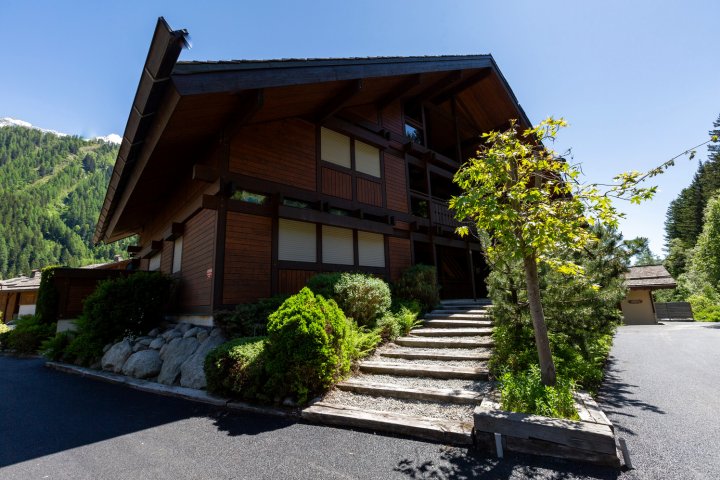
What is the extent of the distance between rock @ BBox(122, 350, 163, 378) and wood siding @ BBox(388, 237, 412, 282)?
7.05 meters

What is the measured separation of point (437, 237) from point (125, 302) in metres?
10.7

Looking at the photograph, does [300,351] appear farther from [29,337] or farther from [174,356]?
[29,337]

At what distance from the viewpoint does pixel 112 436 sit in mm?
3902

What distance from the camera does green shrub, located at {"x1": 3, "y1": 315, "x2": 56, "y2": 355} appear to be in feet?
36.0

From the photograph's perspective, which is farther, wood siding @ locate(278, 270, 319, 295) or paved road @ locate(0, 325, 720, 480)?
wood siding @ locate(278, 270, 319, 295)

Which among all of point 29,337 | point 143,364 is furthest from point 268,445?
point 29,337

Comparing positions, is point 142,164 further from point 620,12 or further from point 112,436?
point 620,12

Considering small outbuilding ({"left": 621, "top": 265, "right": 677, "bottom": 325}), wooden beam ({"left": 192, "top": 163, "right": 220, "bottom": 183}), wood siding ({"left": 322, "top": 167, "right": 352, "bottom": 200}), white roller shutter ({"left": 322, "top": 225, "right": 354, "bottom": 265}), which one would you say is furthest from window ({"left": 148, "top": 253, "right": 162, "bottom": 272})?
small outbuilding ({"left": 621, "top": 265, "right": 677, "bottom": 325})

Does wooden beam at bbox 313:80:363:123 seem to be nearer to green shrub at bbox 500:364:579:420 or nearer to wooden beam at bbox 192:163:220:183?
wooden beam at bbox 192:163:220:183

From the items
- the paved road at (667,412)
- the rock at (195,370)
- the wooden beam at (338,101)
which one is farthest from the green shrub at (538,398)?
the wooden beam at (338,101)

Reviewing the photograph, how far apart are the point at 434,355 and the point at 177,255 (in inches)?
341

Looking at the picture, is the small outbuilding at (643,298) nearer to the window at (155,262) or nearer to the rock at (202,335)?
the rock at (202,335)

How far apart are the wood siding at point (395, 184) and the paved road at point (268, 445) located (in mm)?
8170

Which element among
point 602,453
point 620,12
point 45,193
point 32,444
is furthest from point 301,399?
point 45,193
